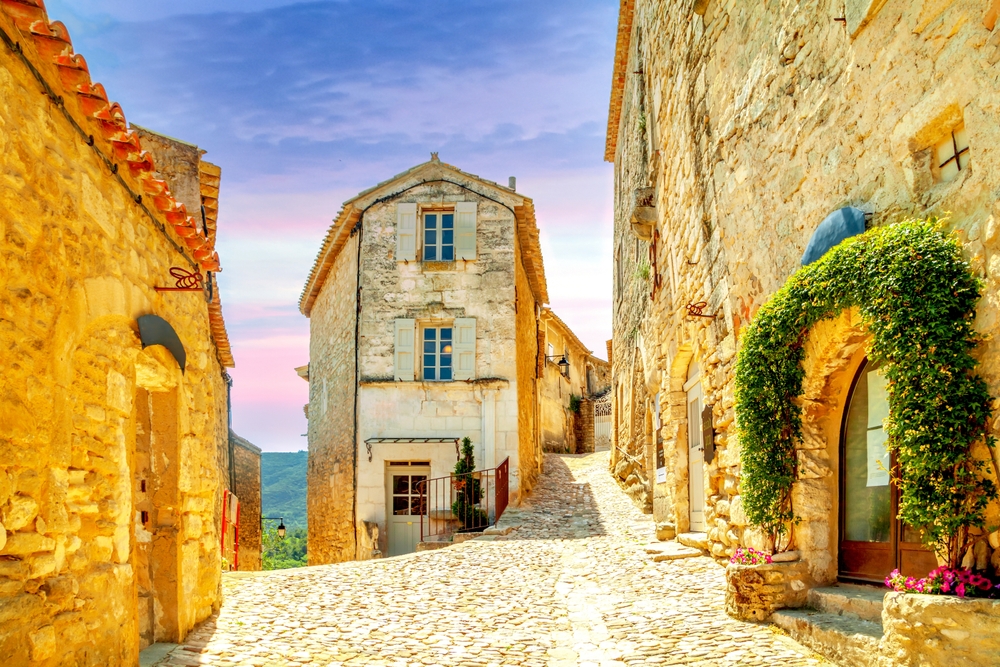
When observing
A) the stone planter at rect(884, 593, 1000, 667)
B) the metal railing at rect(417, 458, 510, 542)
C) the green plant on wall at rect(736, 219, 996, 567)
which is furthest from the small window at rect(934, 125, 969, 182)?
the metal railing at rect(417, 458, 510, 542)

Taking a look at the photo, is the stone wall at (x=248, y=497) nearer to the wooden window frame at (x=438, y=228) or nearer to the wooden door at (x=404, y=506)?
the wooden door at (x=404, y=506)

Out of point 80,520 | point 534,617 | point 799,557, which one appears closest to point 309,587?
point 534,617

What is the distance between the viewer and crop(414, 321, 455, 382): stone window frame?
16.2 metres

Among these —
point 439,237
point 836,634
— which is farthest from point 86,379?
point 439,237

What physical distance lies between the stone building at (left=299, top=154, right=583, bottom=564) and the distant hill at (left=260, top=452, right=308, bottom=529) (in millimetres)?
32215

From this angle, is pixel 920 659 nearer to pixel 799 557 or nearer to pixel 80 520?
pixel 799 557

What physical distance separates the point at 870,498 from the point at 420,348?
11830 mm

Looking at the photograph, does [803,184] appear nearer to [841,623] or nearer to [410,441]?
[841,623]

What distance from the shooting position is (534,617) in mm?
6703

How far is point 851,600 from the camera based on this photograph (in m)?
5.00

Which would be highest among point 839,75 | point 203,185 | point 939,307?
point 203,185

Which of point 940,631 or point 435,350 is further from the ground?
point 435,350

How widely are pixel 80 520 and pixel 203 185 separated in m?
6.83

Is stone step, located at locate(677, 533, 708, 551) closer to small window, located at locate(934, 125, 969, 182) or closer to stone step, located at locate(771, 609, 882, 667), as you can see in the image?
stone step, located at locate(771, 609, 882, 667)
